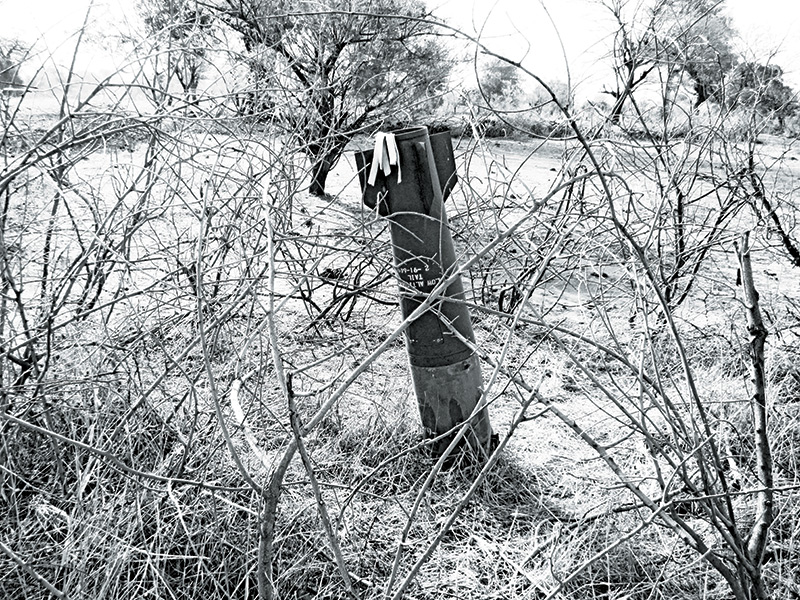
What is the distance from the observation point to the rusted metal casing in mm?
2914

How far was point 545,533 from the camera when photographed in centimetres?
267

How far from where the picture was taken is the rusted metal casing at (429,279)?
2914 mm

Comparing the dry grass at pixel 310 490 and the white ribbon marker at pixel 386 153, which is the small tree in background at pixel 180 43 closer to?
the dry grass at pixel 310 490

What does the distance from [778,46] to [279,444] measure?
351cm

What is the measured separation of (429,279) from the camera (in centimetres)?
300

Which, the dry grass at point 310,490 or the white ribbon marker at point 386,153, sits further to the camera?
the white ribbon marker at point 386,153

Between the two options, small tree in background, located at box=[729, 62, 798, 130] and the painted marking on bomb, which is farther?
small tree in background, located at box=[729, 62, 798, 130]

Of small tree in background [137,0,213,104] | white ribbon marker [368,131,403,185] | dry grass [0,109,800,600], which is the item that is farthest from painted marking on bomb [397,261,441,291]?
small tree in background [137,0,213,104]

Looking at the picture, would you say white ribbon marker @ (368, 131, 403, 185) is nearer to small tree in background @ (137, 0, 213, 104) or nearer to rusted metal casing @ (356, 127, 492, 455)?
rusted metal casing @ (356, 127, 492, 455)

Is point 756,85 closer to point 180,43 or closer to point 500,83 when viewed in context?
point 180,43

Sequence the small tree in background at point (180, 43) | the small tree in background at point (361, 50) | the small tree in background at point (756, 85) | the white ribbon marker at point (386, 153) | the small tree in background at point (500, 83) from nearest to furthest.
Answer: the small tree in background at point (180, 43)
the white ribbon marker at point (386, 153)
the small tree in background at point (756, 85)
the small tree in background at point (361, 50)
the small tree in background at point (500, 83)

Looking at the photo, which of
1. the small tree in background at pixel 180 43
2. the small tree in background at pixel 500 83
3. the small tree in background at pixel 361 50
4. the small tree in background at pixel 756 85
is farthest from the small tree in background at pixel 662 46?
the small tree in background at pixel 500 83

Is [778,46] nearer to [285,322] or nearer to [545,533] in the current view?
[545,533]

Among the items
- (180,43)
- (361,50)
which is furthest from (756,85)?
(361,50)
